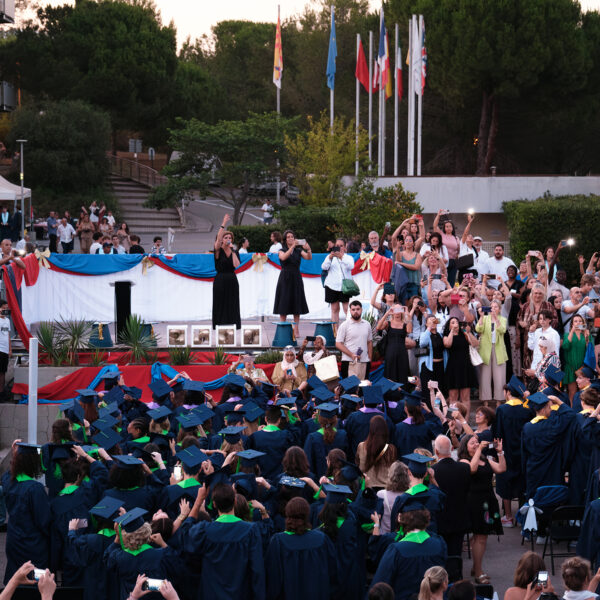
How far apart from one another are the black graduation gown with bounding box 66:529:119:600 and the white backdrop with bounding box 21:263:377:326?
10885 mm

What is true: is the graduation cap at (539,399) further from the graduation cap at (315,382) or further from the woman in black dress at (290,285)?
the woman in black dress at (290,285)

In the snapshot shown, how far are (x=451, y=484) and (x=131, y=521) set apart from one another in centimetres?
326

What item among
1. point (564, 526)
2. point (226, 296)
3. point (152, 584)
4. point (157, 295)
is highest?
point (226, 296)

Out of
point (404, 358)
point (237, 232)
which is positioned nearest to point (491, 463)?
point (404, 358)

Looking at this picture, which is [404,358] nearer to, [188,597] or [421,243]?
[421,243]

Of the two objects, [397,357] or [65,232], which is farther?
[65,232]

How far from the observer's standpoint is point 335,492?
24.5ft

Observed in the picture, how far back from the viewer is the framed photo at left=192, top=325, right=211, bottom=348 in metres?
16.6

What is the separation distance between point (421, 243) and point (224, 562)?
9894 mm

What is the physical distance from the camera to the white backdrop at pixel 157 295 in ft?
59.5

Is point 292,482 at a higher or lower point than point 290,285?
lower

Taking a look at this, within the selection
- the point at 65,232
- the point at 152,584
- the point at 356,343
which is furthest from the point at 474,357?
the point at 65,232

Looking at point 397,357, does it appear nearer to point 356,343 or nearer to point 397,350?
point 397,350

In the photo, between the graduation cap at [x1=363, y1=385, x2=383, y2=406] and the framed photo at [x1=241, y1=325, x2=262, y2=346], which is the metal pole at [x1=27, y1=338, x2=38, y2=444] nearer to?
the graduation cap at [x1=363, y1=385, x2=383, y2=406]
